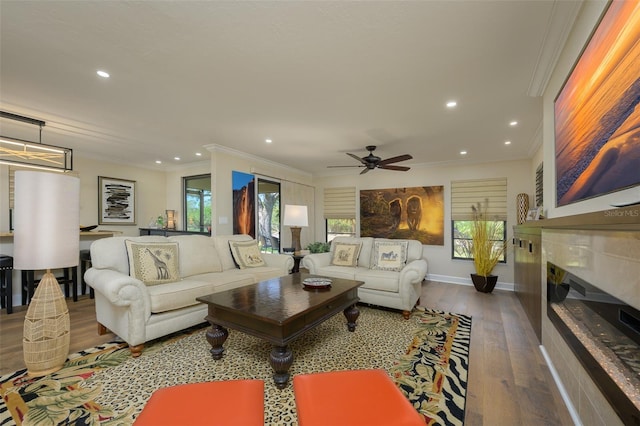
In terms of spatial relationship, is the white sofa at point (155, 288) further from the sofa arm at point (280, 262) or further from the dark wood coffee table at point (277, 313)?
the dark wood coffee table at point (277, 313)

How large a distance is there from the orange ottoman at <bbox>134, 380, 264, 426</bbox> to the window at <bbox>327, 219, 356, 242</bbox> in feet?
18.7

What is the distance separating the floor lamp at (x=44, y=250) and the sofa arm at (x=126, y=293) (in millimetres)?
295

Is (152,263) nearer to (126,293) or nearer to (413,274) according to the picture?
(126,293)

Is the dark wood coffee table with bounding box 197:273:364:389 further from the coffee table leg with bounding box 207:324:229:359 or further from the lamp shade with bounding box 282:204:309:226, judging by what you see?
the lamp shade with bounding box 282:204:309:226

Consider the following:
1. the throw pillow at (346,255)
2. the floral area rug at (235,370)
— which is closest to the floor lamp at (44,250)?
the floral area rug at (235,370)

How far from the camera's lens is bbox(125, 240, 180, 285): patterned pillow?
2.71 metres

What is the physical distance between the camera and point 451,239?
5445 millimetres

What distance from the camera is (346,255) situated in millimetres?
4074

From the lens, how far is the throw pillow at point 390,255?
3.71m

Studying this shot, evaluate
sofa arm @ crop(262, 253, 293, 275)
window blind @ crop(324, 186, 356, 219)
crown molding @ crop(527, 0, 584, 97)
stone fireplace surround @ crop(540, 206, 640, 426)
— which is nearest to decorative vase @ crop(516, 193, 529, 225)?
crown molding @ crop(527, 0, 584, 97)

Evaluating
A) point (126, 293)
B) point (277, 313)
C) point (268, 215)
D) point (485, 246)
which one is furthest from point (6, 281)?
point (485, 246)

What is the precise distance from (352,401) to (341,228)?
5908 mm

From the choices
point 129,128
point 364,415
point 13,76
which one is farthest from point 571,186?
point 129,128

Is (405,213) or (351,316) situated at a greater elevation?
(405,213)
